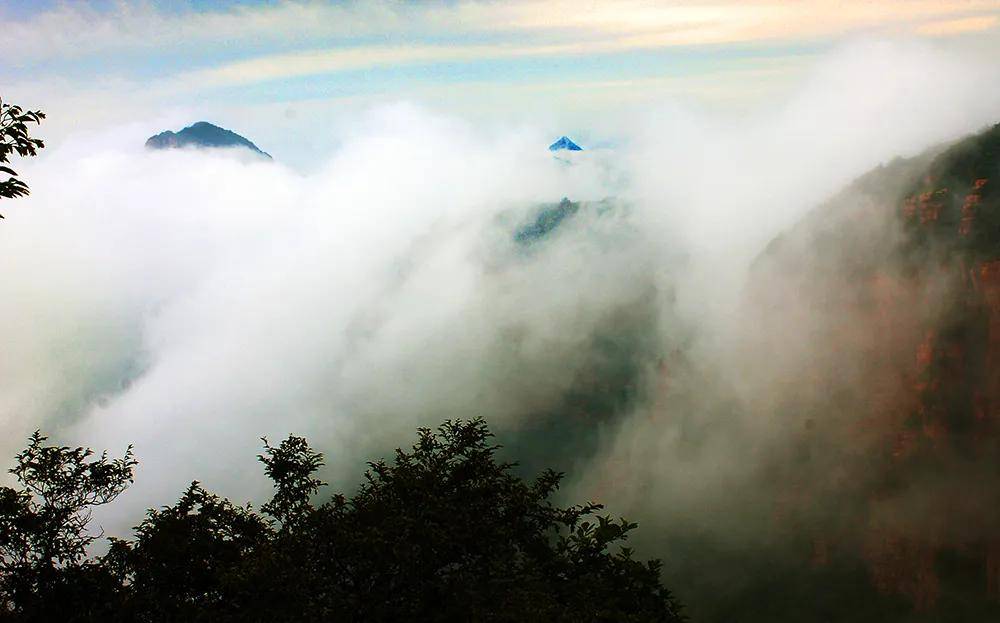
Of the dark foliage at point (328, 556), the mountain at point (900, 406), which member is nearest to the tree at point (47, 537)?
the dark foliage at point (328, 556)

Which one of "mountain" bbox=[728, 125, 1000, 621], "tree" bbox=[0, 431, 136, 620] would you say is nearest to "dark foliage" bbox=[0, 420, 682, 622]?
"tree" bbox=[0, 431, 136, 620]

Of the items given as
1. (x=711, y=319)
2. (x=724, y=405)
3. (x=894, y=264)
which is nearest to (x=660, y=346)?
(x=711, y=319)

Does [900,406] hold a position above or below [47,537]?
above

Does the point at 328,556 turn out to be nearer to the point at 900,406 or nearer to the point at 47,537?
the point at 47,537

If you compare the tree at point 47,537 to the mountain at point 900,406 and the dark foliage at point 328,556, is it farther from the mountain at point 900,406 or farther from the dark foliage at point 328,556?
the mountain at point 900,406

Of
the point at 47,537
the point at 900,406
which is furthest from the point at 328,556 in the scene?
the point at 900,406

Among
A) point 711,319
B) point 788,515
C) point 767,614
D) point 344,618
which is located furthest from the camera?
point 711,319

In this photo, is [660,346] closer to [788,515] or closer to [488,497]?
[788,515]
